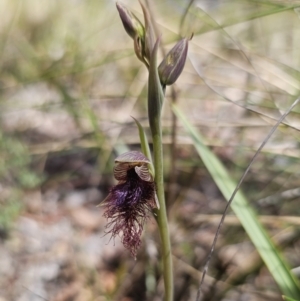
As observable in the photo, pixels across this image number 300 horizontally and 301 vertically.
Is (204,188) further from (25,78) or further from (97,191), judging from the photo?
(25,78)

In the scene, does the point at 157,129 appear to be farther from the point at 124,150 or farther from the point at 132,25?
the point at 124,150

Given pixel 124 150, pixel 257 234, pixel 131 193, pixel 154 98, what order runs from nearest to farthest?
pixel 154 98
pixel 131 193
pixel 257 234
pixel 124 150

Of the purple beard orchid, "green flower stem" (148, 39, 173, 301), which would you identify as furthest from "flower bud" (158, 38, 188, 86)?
the purple beard orchid

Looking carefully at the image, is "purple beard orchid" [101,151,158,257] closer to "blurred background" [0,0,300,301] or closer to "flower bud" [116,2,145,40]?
"flower bud" [116,2,145,40]

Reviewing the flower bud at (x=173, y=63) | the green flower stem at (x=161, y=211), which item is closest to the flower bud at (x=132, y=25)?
the flower bud at (x=173, y=63)

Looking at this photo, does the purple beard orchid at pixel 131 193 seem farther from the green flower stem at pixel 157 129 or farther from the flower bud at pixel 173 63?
the flower bud at pixel 173 63

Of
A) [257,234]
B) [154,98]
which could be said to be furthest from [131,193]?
[257,234]
